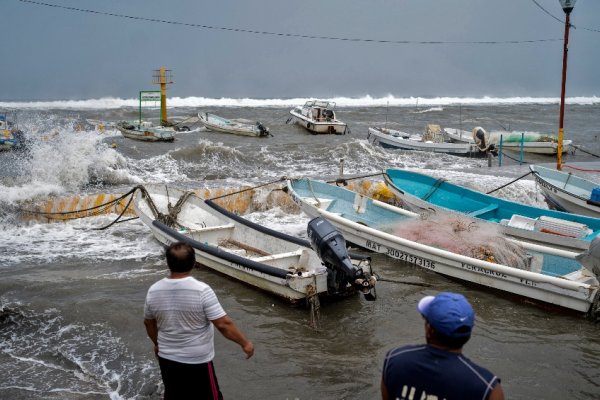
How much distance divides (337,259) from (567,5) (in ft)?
34.7

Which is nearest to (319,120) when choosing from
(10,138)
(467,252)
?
(10,138)

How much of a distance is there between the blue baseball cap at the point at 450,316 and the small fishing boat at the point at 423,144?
2332 cm

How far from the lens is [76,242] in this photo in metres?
11.0

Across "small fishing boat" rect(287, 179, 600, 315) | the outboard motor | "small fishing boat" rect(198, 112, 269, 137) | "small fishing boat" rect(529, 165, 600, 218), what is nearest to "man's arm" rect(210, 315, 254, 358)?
the outboard motor

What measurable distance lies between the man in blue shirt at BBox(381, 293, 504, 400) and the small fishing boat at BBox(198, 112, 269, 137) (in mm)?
29115

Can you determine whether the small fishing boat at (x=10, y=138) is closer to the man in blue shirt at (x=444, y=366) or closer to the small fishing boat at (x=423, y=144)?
the small fishing boat at (x=423, y=144)

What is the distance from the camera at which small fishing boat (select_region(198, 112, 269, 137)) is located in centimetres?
3123

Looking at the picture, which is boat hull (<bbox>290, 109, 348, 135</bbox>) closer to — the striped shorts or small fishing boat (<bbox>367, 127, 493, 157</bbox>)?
small fishing boat (<bbox>367, 127, 493, 157</bbox>)

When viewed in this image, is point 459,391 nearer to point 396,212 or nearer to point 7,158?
point 396,212

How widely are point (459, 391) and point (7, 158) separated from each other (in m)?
22.5

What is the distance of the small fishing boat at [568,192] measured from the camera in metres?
10.9

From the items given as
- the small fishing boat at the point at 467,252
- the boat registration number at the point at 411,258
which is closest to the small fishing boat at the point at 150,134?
the small fishing boat at the point at 467,252

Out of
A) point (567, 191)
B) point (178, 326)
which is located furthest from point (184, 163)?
point (178, 326)

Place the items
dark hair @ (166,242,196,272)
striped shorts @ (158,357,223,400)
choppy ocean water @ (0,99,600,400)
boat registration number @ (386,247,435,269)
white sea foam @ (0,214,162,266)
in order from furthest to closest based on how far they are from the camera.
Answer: white sea foam @ (0,214,162,266), boat registration number @ (386,247,435,269), choppy ocean water @ (0,99,600,400), striped shorts @ (158,357,223,400), dark hair @ (166,242,196,272)
